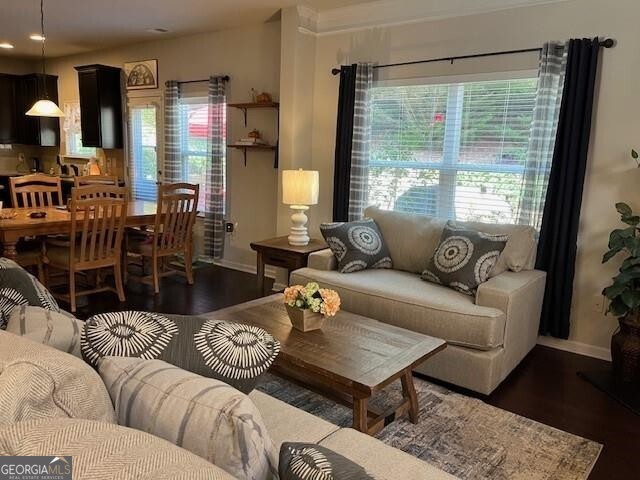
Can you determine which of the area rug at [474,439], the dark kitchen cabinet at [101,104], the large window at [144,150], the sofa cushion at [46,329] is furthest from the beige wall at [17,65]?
the sofa cushion at [46,329]

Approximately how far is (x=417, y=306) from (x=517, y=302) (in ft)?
1.95

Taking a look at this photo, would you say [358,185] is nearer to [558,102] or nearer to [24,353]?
[558,102]

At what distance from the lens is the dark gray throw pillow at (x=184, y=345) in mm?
1240

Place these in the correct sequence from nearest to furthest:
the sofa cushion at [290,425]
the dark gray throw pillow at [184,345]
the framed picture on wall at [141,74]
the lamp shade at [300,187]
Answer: the dark gray throw pillow at [184,345] → the sofa cushion at [290,425] → the lamp shade at [300,187] → the framed picture on wall at [141,74]

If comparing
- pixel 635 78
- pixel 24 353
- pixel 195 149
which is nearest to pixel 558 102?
pixel 635 78

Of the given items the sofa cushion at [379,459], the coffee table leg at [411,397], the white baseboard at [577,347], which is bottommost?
the white baseboard at [577,347]

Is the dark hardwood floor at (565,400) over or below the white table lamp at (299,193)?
below

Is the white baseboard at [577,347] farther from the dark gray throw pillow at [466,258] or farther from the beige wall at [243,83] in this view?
the beige wall at [243,83]

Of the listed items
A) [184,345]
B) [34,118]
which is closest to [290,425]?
[184,345]

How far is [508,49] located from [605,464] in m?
2.88

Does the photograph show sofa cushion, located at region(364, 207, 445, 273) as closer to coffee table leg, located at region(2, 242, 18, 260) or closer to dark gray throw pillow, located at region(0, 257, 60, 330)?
dark gray throw pillow, located at region(0, 257, 60, 330)

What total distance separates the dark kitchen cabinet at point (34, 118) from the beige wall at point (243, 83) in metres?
2.66

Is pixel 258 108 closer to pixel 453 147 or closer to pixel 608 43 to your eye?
pixel 453 147

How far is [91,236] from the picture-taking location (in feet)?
13.3
